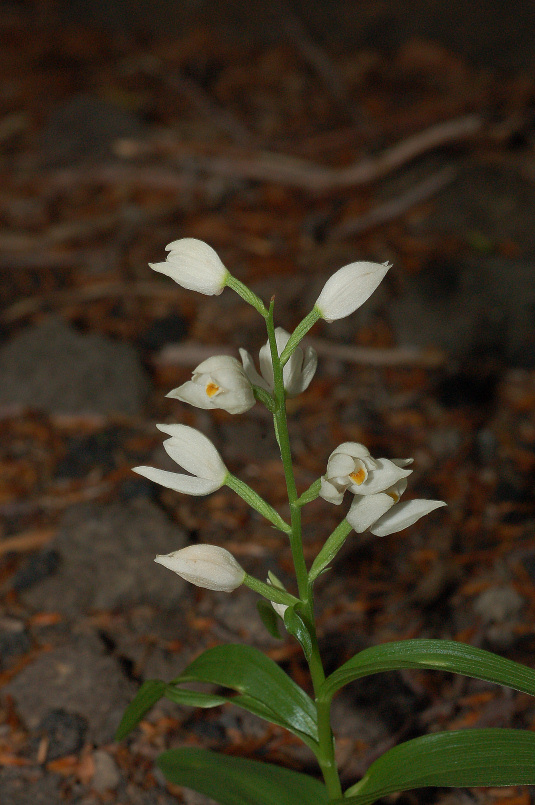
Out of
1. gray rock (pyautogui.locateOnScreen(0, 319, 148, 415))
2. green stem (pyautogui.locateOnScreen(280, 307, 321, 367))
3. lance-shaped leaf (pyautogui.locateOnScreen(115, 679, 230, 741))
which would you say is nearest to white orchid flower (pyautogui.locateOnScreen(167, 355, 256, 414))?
green stem (pyautogui.locateOnScreen(280, 307, 321, 367))

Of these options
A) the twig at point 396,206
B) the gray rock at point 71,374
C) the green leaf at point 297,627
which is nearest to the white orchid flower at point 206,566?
the green leaf at point 297,627

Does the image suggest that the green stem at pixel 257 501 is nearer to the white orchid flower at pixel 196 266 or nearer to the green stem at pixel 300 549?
the green stem at pixel 300 549

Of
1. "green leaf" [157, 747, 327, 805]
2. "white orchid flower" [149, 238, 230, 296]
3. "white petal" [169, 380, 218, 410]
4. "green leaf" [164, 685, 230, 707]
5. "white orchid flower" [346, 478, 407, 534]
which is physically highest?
"white orchid flower" [149, 238, 230, 296]

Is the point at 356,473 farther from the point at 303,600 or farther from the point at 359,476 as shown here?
the point at 303,600

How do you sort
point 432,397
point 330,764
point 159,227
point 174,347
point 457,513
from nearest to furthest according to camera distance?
point 330,764 → point 457,513 → point 432,397 → point 174,347 → point 159,227

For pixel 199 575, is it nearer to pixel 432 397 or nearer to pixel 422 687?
pixel 422 687

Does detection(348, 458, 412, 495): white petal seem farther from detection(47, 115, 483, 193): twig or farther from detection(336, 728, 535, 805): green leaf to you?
detection(47, 115, 483, 193): twig

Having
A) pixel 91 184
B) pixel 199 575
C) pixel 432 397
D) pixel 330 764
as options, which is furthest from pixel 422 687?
pixel 91 184
